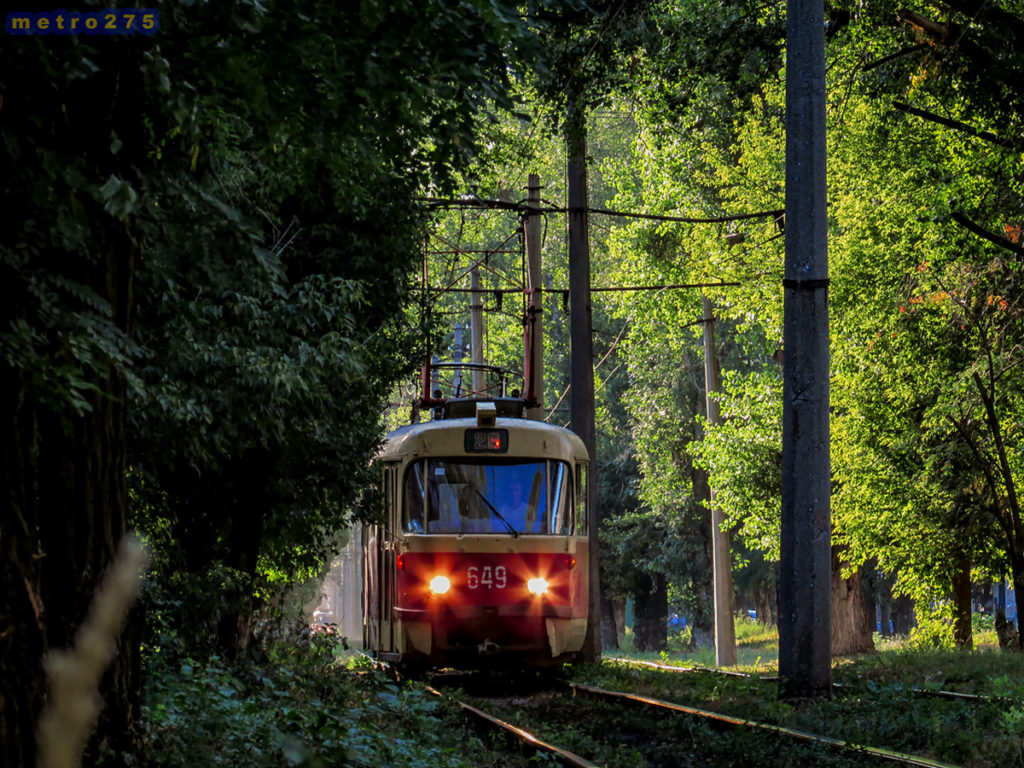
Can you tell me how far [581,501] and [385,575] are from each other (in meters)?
2.63

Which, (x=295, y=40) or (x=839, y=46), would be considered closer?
(x=295, y=40)

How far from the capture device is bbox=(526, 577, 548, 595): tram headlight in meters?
15.5

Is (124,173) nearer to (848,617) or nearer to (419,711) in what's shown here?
(419,711)

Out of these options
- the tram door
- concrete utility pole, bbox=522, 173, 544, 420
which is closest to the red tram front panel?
the tram door

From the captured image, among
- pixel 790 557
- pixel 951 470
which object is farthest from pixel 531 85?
pixel 951 470

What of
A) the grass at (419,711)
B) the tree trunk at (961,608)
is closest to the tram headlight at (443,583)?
the grass at (419,711)

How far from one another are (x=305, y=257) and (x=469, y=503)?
3.44 m

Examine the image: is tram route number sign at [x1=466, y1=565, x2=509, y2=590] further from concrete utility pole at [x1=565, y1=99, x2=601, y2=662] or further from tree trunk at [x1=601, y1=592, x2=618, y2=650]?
tree trunk at [x1=601, y1=592, x2=618, y2=650]

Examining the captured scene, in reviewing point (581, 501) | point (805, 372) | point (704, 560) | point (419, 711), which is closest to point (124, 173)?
point (419, 711)

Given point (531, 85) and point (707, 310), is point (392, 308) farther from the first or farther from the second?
point (707, 310)

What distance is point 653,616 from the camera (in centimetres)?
4447

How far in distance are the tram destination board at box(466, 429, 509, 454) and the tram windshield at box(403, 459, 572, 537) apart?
0.56ft

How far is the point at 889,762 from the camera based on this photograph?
7898 mm

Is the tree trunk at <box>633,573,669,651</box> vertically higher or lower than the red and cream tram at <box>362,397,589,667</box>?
lower
